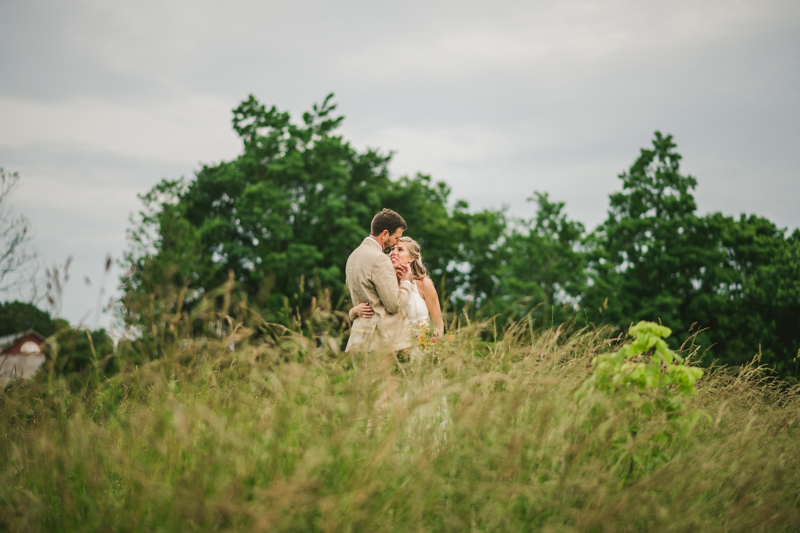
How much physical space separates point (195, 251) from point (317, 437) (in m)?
23.1

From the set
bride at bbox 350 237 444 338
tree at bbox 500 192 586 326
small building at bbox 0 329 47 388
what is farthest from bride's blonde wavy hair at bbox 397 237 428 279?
tree at bbox 500 192 586 326

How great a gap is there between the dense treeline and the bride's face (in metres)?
17.0

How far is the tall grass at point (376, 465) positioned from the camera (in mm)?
2475

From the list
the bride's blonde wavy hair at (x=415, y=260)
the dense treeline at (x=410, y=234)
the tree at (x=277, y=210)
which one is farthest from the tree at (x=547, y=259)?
the bride's blonde wavy hair at (x=415, y=260)

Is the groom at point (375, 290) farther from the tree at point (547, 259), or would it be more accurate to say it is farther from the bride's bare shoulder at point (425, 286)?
the tree at point (547, 259)

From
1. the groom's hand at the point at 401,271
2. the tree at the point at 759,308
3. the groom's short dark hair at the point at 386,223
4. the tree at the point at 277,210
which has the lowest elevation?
the tree at the point at 759,308

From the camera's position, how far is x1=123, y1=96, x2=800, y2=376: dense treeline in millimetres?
24625

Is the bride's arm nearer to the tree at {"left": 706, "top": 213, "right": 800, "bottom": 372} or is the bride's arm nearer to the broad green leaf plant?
the broad green leaf plant

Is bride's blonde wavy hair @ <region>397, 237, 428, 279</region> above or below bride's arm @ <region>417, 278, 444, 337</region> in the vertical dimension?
above

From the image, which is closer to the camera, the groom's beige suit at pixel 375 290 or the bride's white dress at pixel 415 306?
the groom's beige suit at pixel 375 290

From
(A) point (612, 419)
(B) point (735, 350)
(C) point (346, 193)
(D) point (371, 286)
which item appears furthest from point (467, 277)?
(A) point (612, 419)

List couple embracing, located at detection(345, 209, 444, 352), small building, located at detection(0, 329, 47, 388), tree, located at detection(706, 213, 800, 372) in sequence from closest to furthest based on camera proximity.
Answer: small building, located at detection(0, 329, 47, 388) < couple embracing, located at detection(345, 209, 444, 352) < tree, located at detection(706, 213, 800, 372)

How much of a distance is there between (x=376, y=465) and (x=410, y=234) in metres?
25.4

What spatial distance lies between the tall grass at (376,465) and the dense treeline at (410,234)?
19818 mm
